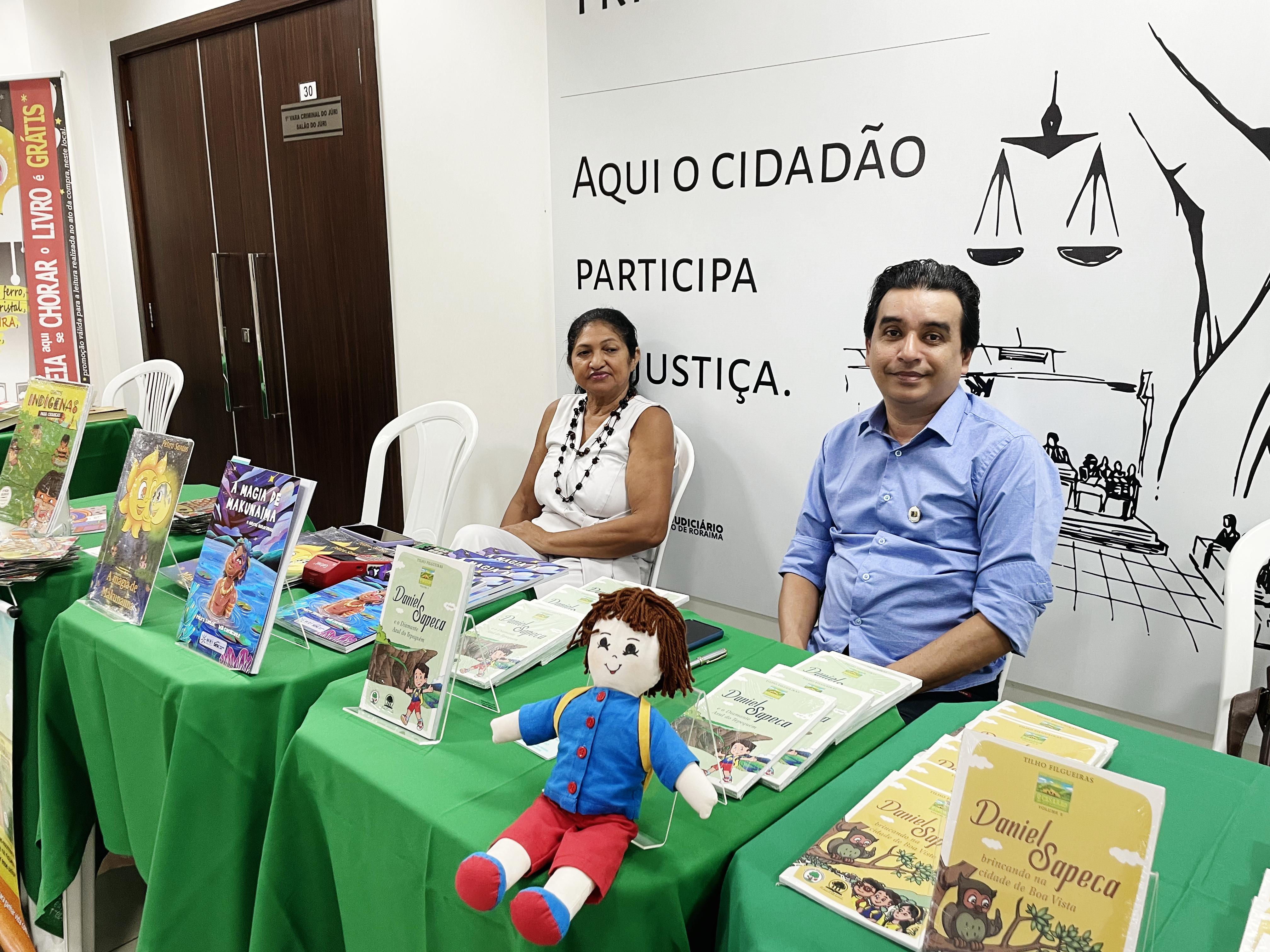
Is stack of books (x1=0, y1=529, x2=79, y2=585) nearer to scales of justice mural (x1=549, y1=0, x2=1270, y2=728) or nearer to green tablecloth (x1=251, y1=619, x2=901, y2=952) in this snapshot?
green tablecloth (x1=251, y1=619, x2=901, y2=952)

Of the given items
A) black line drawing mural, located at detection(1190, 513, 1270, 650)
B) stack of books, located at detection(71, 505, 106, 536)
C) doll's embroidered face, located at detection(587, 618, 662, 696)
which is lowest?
black line drawing mural, located at detection(1190, 513, 1270, 650)

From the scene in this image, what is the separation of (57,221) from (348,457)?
217 cm

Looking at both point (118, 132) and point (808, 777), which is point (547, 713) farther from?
point (118, 132)

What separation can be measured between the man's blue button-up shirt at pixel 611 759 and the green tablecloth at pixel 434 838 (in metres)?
0.07

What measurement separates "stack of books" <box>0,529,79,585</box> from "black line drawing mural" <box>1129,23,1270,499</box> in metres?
2.33

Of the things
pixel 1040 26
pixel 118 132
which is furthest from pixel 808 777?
pixel 118 132

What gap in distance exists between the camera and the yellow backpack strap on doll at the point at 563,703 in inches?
34.8

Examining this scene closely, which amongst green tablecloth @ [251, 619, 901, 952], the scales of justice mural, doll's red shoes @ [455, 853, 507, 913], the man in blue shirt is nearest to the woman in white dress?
the scales of justice mural

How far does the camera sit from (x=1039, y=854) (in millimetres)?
636

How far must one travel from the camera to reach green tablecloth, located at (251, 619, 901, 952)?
0.82m

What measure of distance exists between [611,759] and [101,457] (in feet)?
9.11

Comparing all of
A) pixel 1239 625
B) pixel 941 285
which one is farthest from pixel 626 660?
pixel 1239 625

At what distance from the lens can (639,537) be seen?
2.38m

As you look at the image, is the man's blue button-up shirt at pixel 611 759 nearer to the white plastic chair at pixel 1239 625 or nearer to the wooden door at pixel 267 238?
the white plastic chair at pixel 1239 625
